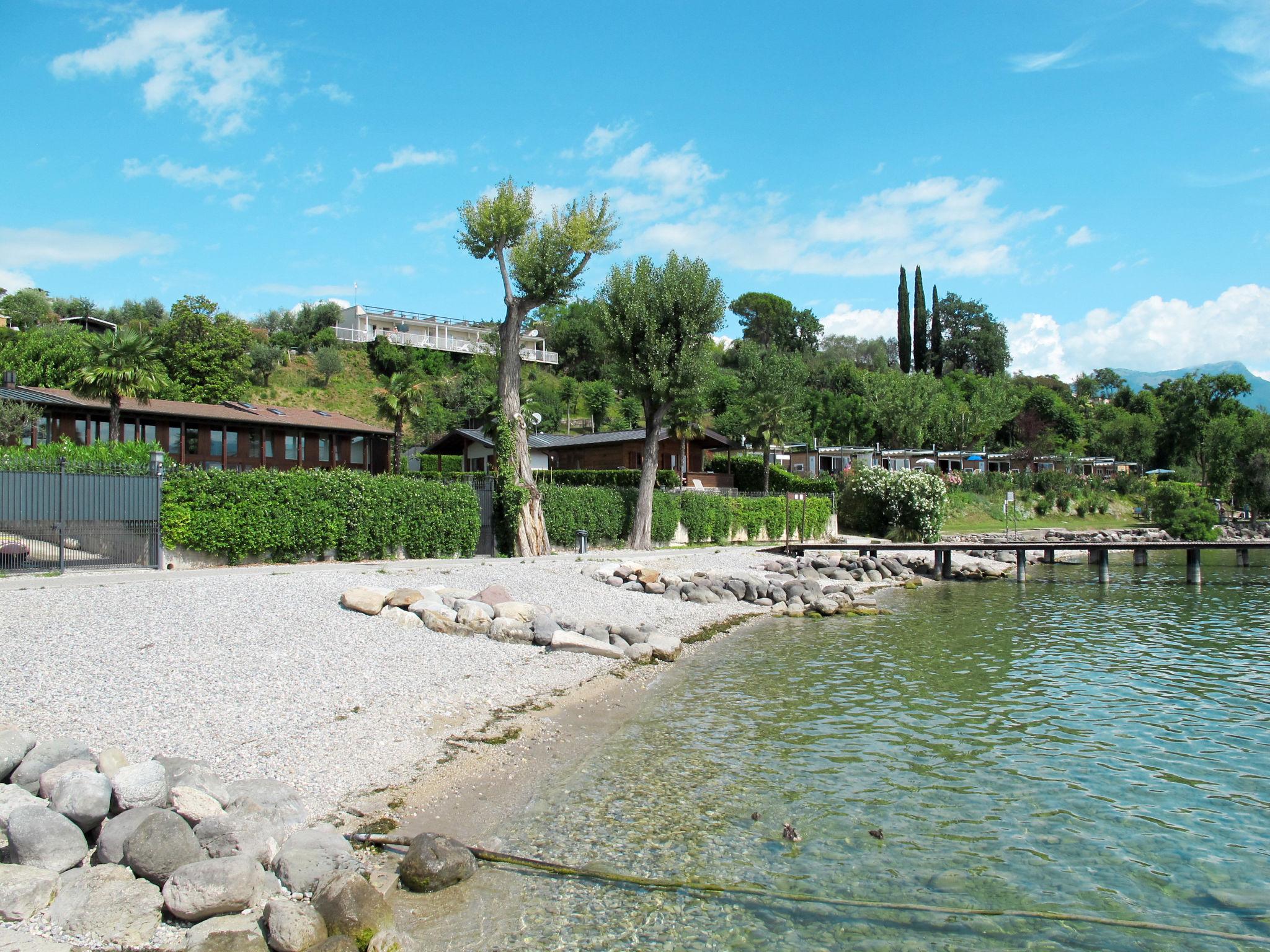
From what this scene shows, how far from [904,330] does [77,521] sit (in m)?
94.4

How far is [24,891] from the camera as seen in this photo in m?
5.88

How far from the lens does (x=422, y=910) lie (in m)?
6.53

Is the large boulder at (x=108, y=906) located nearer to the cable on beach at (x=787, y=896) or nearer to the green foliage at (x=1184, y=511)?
the cable on beach at (x=787, y=896)

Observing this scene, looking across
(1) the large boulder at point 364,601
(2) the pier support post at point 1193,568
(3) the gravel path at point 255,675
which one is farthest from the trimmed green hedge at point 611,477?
(1) the large boulder at point 364,601

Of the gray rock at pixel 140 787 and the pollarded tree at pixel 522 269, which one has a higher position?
the pollarded tree at pixel 522 269

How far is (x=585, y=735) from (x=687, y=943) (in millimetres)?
5230

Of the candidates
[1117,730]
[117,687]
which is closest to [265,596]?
[117,687]

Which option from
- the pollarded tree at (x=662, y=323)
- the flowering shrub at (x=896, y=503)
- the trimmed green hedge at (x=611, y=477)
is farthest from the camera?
the trimmed green hedge at (x=611, y=477)

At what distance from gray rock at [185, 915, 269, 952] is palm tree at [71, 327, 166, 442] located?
3495 cm

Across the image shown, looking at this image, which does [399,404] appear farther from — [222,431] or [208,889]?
[208,889]

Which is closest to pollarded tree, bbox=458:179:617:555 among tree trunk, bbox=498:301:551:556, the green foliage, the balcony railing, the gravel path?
tree trunk, bbox=498:301:551:556

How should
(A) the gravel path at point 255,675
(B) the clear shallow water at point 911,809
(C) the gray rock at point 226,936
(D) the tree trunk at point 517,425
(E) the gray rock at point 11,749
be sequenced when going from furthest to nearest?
(D) the tree trunk at point 517,425 < (A) the gravel path at point 255,675 < (E) the gray rock at point 11,749 < (B) the clear shallow water at point 911,809 < (C) the gray rock at point 226,936

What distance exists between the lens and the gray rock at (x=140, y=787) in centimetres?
692

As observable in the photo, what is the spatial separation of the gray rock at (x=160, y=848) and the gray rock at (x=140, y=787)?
17.2 inches
